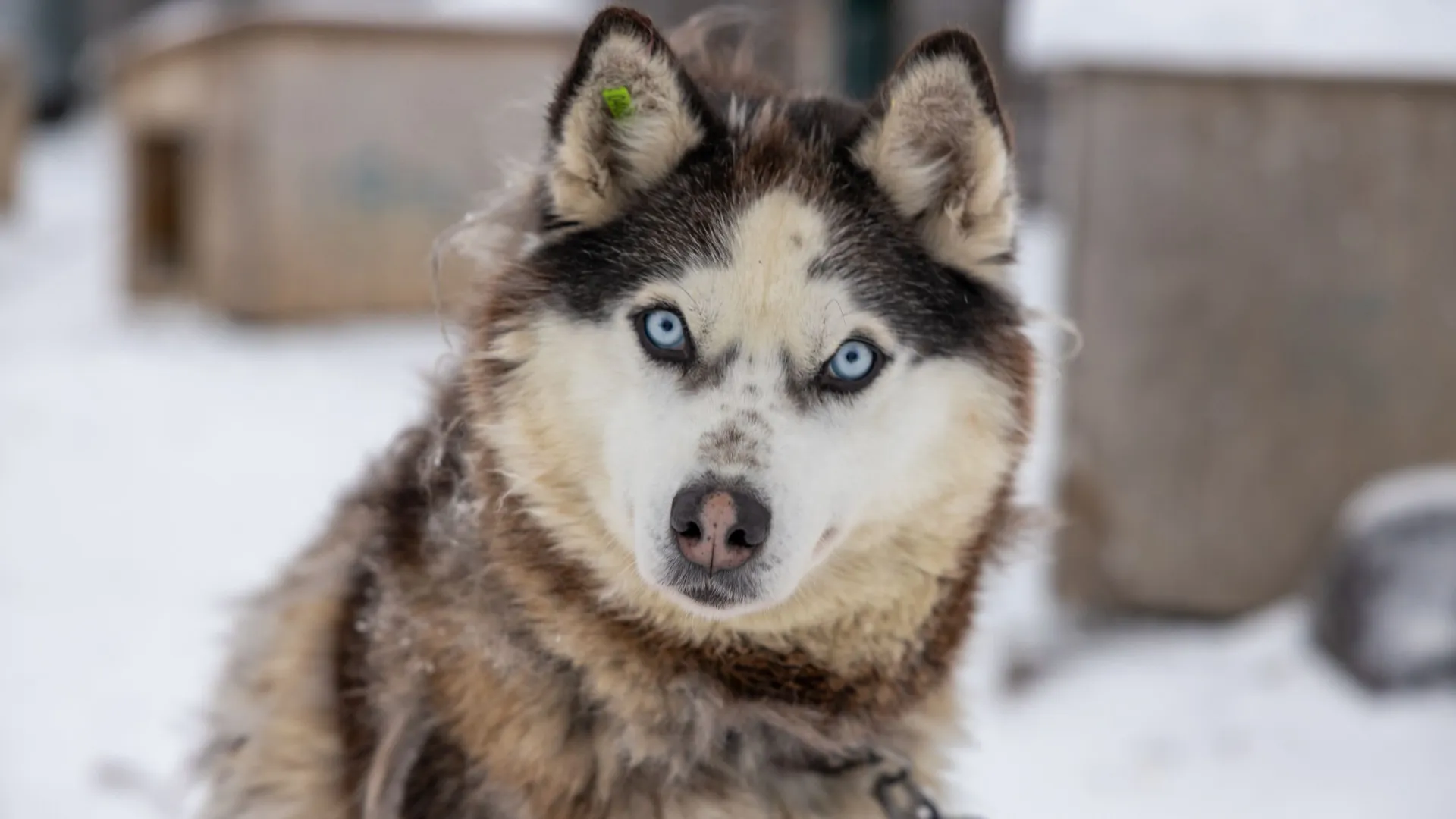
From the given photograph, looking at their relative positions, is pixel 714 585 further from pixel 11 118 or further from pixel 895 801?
pixel 11 118

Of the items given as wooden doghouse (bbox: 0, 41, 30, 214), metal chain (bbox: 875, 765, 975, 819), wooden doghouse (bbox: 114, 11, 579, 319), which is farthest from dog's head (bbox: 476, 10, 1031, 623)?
wooden doghouse (bbox: 0, 41, 30, 214)

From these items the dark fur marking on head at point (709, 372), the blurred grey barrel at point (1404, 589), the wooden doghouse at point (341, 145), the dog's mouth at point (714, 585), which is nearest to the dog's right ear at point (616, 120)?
the dark fur marking on head at point (709, 372)

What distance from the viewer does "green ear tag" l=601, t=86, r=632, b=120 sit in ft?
6.57

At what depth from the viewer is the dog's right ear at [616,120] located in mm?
1958

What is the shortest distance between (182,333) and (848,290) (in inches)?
285

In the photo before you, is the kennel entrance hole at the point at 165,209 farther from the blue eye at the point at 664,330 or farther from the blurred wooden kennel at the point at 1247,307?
the blue eye at the point at 664,330

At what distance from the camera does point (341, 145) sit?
25.8 feet

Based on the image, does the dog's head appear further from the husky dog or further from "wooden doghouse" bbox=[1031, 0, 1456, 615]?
"wooden doghouse" bbox=[1031, 0, 1456, 615]

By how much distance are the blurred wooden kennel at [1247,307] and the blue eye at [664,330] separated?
2749 mm

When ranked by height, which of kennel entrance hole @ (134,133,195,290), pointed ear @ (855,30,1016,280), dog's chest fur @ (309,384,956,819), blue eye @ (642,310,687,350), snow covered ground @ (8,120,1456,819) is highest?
kennel entrance hole @ (134,133,195,290)

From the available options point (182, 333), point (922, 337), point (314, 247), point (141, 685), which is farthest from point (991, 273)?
point (182, 333)

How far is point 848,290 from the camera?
200cm

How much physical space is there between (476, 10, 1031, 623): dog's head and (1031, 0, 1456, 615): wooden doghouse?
7.94ft

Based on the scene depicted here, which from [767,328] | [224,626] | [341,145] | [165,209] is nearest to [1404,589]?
[767,328]
